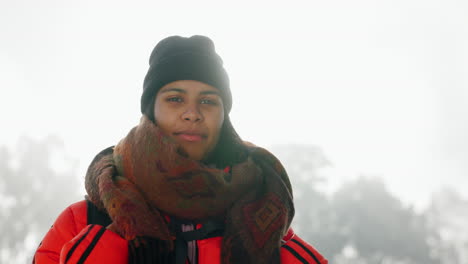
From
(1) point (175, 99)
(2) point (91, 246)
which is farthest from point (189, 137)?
(2) point (91, 246)

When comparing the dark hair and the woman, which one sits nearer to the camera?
the woman

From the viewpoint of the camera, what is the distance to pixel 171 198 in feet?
6.44

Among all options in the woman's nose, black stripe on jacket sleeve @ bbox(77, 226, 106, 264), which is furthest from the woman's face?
black stripe on jacket sleeve @ bbox(77, 226, 106, 264)

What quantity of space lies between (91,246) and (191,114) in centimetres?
96

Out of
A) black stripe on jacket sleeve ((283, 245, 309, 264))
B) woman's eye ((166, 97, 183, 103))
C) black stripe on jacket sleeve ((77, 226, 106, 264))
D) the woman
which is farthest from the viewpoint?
woman's eye ((166, 97, 183, 103))

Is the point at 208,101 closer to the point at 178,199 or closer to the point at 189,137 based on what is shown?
the point at 189,137

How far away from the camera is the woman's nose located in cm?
228

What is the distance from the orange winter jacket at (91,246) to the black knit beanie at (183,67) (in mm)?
827

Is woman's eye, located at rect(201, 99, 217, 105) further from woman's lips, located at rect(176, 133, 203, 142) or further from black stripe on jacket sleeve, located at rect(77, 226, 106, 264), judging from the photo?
black stripe on jacket sleeve, located at rect(77, 226, 106, 264)

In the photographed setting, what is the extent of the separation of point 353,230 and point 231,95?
1307 inches

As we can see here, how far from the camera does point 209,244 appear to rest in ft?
6.64

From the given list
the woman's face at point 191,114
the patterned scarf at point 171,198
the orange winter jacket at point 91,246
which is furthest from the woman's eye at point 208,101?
the orange winter jacket at point 91,246

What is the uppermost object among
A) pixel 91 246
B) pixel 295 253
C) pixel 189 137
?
pixel 189 137

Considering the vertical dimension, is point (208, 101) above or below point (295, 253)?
above
